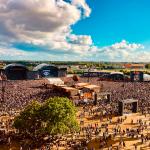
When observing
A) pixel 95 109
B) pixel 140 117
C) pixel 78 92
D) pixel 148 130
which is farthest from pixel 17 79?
pixel 148 130

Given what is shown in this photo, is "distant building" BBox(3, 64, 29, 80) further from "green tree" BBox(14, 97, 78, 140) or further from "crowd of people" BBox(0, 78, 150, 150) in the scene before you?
"green tree" BBox(14, 97, 78, 140)

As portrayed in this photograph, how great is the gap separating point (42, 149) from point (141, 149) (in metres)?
13.2

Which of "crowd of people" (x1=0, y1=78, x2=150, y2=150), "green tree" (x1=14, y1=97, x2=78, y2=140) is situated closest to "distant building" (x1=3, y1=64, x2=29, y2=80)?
"crowd of people" (x1=0, y1=78, x2=150, y2=150)

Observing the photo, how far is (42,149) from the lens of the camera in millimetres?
35969

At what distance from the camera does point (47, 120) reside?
38.4 metres

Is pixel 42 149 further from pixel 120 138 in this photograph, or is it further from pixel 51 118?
pixel 120 138

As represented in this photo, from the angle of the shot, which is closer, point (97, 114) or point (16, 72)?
point (97, 114)

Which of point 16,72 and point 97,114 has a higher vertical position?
point 16,72

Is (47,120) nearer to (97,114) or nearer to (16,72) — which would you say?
(97,114)

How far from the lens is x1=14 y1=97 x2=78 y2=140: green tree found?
3778 cm

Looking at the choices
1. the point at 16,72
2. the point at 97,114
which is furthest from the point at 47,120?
the point at 16,72

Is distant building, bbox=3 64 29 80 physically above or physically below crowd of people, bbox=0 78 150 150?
above

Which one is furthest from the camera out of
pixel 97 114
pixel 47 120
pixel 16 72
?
pixel 16 72

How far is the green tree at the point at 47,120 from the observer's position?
3778 centimetres
